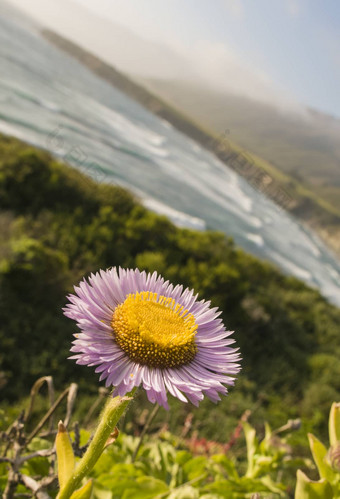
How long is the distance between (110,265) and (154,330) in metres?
7.33

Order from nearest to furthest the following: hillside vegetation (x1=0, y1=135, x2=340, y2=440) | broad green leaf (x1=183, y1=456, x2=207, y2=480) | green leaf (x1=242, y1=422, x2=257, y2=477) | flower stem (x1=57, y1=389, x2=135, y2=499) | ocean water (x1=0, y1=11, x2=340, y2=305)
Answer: flower stem (x1=57, y1=389, x2=135, y2=499)
broad green leaf (x1=183, y1=456, x2=207, y2=480)
green leaf (x1=242, y1=422, x2=257, y2=477)
hillside vegetation (x1=0, y1=135, x2=340, y2=440)
ocean water (x1=0, y1=11, x2=340, y2=305)

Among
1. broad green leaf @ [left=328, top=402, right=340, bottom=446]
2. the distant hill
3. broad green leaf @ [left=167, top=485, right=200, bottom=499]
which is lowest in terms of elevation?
the distant hill

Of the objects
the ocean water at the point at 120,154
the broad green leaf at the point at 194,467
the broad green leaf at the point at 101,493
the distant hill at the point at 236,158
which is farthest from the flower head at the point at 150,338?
the distant hill at the point at 236,158

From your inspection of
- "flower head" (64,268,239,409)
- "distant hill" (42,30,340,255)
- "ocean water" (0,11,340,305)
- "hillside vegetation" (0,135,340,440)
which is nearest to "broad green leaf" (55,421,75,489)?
"flower head" (64,268,239,409)

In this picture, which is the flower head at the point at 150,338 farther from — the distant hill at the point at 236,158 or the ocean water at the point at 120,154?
the distant hill at the point at 236,158

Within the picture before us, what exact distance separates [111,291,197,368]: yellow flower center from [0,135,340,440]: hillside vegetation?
14.0 ft

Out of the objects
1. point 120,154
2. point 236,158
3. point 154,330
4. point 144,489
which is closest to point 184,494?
point 144,489

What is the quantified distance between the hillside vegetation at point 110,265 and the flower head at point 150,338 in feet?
13.9

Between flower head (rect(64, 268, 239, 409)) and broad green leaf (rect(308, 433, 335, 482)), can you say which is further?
broad green leaf (rect(308, 433, 335, 482))

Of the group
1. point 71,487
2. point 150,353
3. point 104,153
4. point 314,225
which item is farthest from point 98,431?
point 314,225

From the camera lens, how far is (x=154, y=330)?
0.95m

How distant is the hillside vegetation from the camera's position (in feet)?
18.3

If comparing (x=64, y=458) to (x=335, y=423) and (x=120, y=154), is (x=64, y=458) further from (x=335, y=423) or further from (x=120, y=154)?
(x=120, y=154)

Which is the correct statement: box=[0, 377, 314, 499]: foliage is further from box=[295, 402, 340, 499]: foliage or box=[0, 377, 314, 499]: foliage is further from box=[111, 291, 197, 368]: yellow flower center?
box=[295, 402, 340, 499]: foliage
